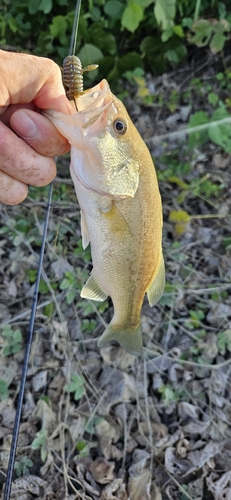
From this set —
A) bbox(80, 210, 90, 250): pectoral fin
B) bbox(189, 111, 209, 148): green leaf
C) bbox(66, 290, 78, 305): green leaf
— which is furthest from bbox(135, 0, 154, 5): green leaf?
bbox(80, 210, 90, 250): pectoral fin

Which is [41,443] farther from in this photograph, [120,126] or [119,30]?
[119,30]

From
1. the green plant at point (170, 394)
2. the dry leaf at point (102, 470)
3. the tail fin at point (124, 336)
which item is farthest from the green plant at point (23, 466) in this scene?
the tail fin at point (124, 336)

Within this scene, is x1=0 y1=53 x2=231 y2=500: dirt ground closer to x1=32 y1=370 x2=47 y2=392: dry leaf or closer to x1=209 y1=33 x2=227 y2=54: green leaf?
x1=32 y1=370 x2=47 y2=392: dry leaf

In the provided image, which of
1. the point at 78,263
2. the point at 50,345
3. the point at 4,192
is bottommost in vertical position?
the point at 50,345

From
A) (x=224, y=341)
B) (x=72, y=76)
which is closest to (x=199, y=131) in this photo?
(x=224, y=341)

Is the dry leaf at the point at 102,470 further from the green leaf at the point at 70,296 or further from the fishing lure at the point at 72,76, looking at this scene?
the fishing lure at the point at 72,76

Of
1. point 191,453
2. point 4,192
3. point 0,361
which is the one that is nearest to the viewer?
point 4,192

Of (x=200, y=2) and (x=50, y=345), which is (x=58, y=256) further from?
(x=200, y=2)

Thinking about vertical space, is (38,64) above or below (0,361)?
above

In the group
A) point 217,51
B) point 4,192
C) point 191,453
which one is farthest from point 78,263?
point 217,51
